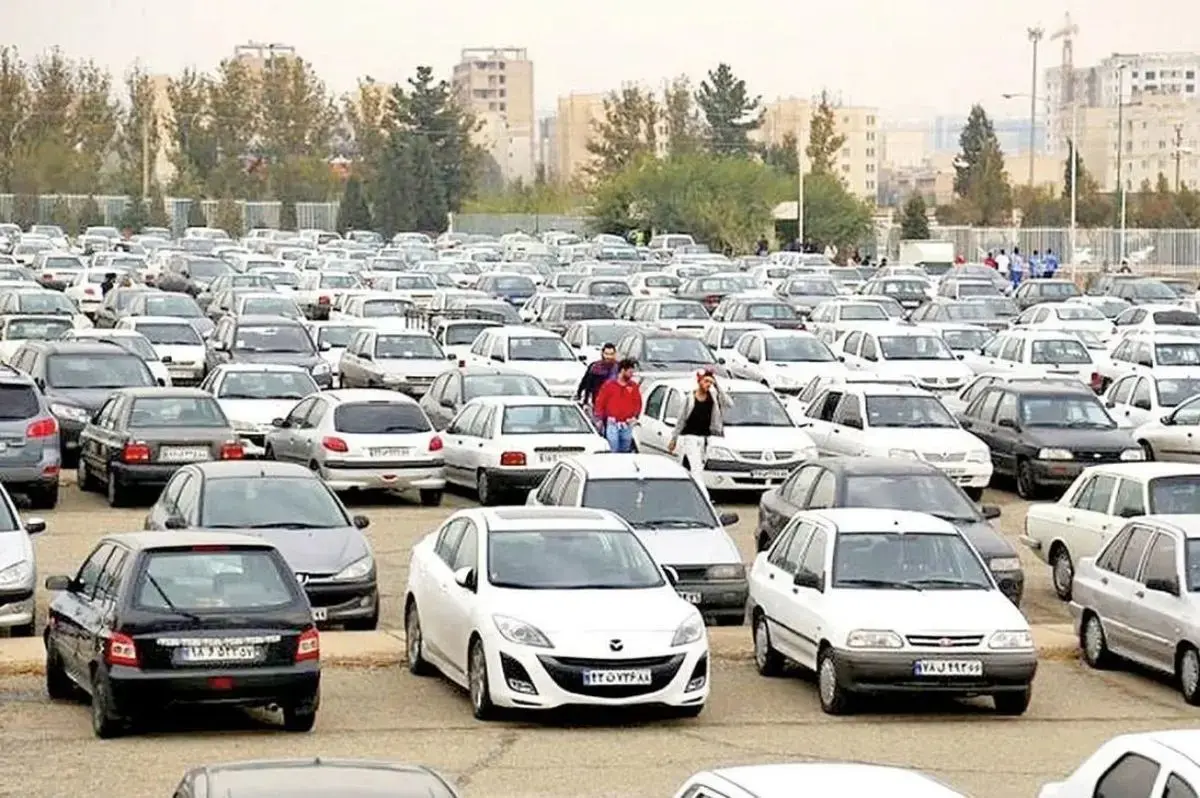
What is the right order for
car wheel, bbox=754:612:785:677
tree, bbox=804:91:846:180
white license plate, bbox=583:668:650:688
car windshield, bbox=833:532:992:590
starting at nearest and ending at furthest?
white license plate, bbox=583:668:650:688
car windshield, bbox=833:532:992:590
car wheel, bbox=754:612:785:677
tree, bbox=804:91:846:180

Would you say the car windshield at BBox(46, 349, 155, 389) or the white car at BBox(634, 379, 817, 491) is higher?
the car windshield at BBox(46, 349, 155, 389)

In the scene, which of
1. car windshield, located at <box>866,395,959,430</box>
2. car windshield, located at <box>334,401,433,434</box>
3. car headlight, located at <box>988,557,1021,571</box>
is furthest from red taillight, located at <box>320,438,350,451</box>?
car headlight, located at <box>988,557,1021,571</box>

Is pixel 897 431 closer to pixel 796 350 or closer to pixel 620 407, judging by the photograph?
pixel 620 407

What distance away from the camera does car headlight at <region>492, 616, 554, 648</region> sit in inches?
675

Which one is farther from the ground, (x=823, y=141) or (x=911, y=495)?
(x=823, y=141)

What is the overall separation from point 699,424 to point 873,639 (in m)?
11.8

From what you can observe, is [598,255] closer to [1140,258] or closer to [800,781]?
[1140,258]

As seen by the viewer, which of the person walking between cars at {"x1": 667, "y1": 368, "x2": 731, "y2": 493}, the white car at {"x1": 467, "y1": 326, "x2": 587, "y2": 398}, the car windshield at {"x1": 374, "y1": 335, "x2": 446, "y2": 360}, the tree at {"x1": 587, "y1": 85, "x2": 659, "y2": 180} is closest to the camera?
the person walking between cars at {"x1": 667, "y1": 368, "x2": 731, "y2": 493}

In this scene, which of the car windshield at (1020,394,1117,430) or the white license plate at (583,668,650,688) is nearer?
the white license plate at (583,668,650,688)

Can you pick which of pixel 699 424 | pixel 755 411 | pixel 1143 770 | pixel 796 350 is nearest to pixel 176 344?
pixel 796 350

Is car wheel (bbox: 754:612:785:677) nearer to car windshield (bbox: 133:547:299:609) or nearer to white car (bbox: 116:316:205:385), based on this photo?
car windshield (bbox: 133:547:299:609)

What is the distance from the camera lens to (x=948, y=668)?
17828mm

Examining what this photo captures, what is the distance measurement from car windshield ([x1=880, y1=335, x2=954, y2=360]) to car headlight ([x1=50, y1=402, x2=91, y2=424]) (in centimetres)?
1456

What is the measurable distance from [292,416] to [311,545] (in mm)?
11025
